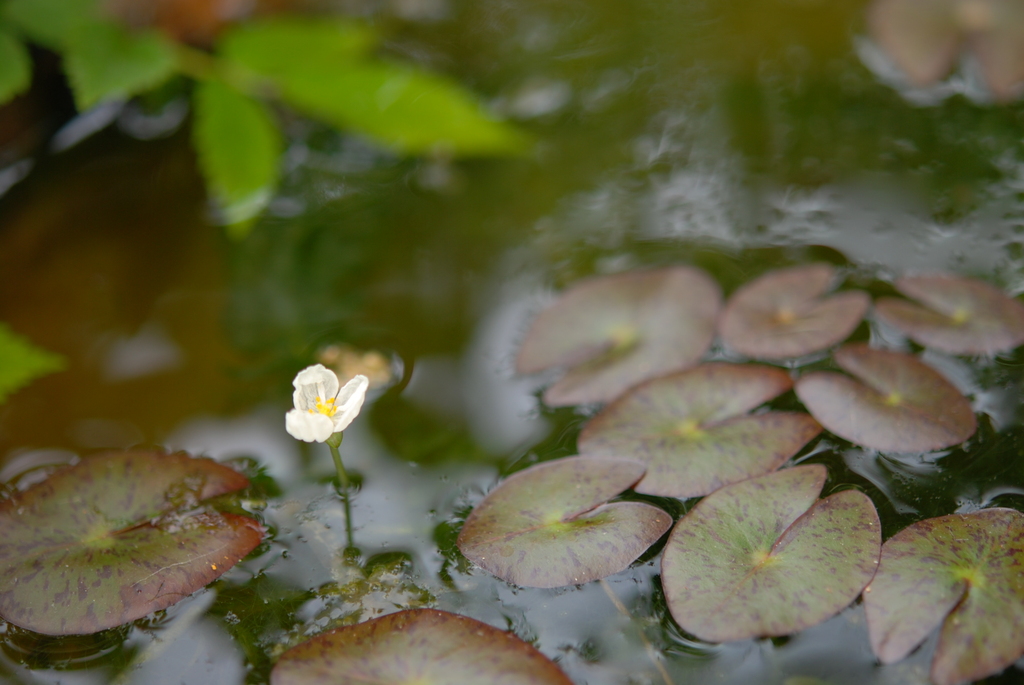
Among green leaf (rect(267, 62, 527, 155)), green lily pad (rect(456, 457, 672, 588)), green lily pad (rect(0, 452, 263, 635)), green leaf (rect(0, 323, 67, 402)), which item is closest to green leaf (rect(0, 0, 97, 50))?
green leaf (rect(267, 62, 527, 155))

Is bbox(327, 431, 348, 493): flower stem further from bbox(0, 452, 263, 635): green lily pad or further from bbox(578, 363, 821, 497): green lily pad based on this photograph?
bbox(578, 363, 821, 497): green lily pad

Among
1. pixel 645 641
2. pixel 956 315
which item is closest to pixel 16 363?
pixel 645 641

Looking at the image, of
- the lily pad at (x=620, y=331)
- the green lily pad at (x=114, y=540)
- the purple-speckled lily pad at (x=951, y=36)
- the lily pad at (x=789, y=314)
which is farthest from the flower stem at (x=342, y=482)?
the purple-speckled lily pad at (x=951, y=36)

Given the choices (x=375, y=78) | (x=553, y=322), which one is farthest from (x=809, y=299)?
(x=375, y=78)

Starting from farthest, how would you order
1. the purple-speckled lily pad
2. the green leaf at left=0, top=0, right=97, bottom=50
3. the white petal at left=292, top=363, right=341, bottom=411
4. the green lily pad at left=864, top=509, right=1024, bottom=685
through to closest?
the purple-speckled lily pad, the green leaf at left=0, top=0, right=97, bottom=50, the white petal at left=292, top=363, right=341, bottom=411, the green lily pad at left=864, top=509, right=1024, bottom=685

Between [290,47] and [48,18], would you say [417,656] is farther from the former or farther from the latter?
[48,18]
